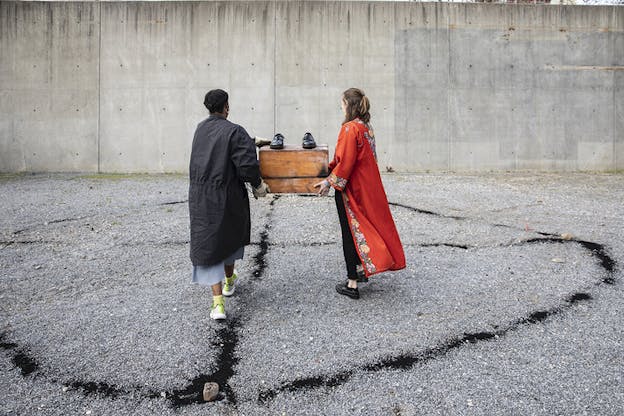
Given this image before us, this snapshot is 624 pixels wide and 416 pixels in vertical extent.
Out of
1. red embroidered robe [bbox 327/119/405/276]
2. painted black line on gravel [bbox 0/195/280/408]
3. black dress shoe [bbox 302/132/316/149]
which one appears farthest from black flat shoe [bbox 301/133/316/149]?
painted black line on gravel [bbox 0/195/280/408]

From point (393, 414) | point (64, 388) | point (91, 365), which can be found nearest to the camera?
point (393, 414)

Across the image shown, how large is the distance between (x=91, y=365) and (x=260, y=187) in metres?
1.42

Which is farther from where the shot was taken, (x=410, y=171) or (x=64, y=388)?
(x=410, y=171)

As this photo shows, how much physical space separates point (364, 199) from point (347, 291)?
69 centimetres

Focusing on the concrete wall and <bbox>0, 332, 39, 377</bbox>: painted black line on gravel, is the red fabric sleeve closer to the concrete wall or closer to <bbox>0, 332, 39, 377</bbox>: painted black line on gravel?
<bbox>0, 332, 39, 377</bbox>: painted black line on gravel

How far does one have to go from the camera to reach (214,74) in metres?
10.3

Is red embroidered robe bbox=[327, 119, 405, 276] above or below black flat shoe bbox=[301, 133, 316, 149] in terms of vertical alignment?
below

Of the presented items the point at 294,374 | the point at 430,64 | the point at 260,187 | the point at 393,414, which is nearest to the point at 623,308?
the point at 393,414

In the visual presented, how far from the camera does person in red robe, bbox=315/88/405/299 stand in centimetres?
325

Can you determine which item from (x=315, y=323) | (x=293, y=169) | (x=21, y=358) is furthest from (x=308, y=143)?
(x=21, y=358)

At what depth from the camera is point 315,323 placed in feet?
9.84

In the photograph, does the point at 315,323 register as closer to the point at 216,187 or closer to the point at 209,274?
the point at 209,274

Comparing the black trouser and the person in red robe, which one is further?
the black trouser

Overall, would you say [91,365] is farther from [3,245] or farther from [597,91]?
[597,91]
